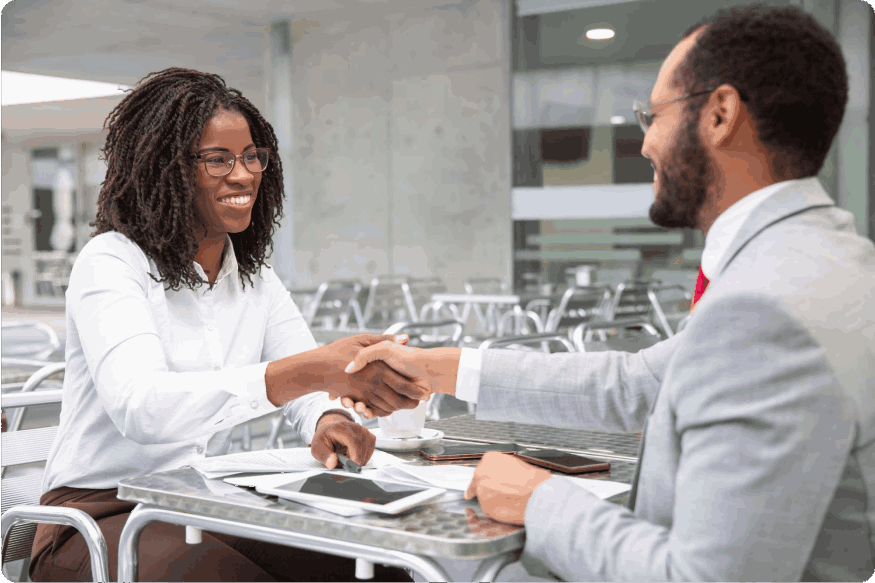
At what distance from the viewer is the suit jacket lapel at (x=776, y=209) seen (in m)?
0.95

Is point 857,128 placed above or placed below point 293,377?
above

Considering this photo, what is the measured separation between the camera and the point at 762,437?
798mm

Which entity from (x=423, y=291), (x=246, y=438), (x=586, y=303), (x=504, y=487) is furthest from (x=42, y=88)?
(x=504, y=487)

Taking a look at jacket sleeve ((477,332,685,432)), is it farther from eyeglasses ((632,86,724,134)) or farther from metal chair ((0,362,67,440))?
metal chair ((0,362,67,440))

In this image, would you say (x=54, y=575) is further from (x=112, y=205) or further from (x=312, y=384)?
(x=112, y=205)

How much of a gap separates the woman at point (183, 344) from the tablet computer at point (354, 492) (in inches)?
5.6

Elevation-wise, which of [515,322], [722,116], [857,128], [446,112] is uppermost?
[446,112]

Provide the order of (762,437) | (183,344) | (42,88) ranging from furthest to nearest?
(42,88)
(183,344)
(762,437)

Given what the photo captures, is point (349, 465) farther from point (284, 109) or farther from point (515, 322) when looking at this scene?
point (284, 109)

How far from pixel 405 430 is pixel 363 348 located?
16 centimetres

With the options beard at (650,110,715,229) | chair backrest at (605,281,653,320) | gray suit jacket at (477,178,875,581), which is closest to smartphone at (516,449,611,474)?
gray suit jacket at (477,178,875,581)

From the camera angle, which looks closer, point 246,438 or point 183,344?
point 183,344

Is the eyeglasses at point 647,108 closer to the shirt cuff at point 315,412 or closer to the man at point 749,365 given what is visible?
the man at point 749,365

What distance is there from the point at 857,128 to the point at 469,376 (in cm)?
679
